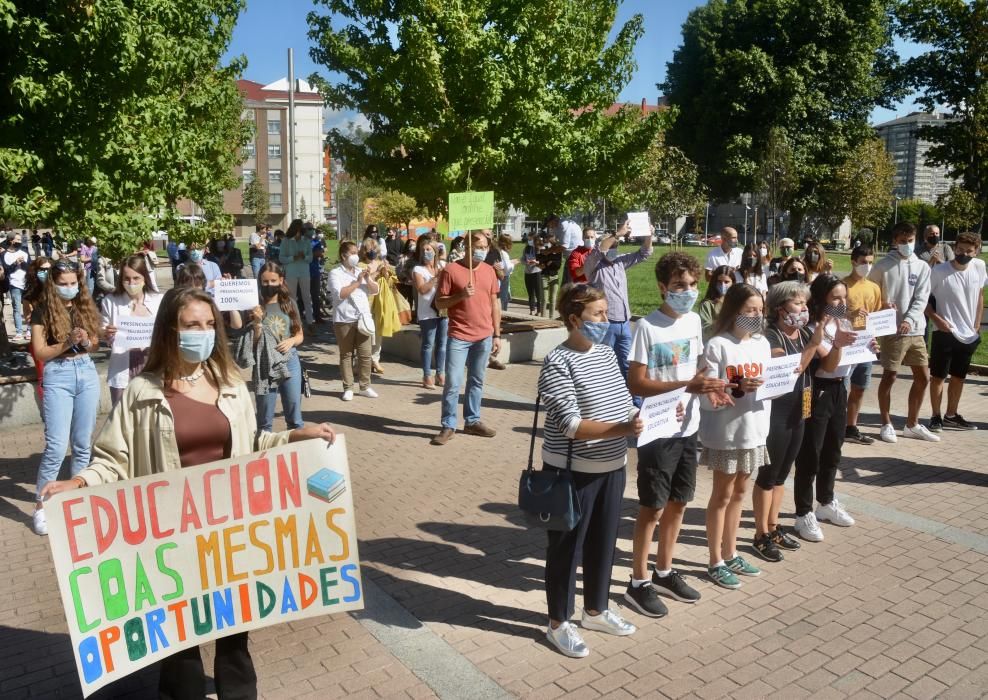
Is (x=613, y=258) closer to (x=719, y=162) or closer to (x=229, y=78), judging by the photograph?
(x=229, y=78)

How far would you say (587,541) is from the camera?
4.46 metres

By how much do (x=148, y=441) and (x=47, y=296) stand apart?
3321 mm

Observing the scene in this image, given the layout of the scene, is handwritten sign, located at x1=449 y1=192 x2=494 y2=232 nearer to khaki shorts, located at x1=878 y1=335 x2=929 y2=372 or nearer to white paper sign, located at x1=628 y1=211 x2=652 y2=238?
white paper sign, located at x1=628 y1=211 x2=652 y2=238

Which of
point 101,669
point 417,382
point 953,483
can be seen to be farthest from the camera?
point 417,382

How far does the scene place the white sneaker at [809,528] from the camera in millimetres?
5992

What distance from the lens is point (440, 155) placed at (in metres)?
13.8

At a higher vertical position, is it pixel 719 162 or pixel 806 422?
pixel 719 162

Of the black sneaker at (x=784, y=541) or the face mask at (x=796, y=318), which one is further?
the black sneaker at (x=784, y=541)

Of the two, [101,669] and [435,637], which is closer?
[101,669]

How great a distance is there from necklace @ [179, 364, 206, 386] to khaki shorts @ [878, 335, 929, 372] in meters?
7.34

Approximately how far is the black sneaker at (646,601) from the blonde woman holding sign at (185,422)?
2233 millimetres

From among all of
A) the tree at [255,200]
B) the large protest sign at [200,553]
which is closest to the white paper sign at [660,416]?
the large protest sign at [200,553]

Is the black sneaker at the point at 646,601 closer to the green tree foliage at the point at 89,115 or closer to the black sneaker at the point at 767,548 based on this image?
the black sneaker at the point at 767,548

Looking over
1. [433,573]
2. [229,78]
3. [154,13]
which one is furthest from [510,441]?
[229,78]
